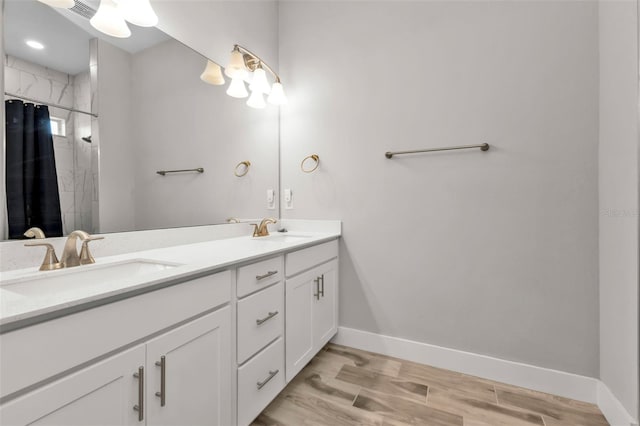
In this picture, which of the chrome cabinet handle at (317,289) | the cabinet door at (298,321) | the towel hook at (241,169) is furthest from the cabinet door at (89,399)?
the towel hook at (241,169)

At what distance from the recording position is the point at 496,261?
1.63 meters

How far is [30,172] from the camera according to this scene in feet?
3.26

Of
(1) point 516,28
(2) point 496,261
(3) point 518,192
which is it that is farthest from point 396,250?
(1) point 516,28

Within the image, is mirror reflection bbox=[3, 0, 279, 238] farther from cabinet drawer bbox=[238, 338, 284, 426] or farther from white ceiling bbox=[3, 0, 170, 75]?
cabinet drawer bbox=[238, 338, 284, 426]

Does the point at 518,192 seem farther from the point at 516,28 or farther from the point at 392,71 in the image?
the point at 392,71

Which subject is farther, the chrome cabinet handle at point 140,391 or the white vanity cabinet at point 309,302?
the white vanity cabinet at point 309,302

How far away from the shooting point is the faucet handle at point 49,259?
94 centimetres

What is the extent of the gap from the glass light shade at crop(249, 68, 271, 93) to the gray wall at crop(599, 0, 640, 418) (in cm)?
180

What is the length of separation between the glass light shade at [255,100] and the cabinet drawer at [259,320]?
125 cm

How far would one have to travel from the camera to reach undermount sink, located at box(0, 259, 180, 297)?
802 millimetres

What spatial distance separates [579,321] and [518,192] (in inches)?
28.1

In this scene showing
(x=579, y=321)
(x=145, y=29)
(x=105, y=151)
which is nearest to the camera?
(x=105, y=151)

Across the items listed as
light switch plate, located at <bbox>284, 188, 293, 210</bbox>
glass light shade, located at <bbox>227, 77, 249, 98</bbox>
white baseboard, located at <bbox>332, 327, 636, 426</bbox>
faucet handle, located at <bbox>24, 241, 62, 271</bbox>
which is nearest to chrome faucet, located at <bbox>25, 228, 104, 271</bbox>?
faucet handle, located at <bbox>24, 241, 62, 271</bbox>

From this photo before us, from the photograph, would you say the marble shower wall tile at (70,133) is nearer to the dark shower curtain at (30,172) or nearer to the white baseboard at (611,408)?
the dark shower curtain at (30,172)
